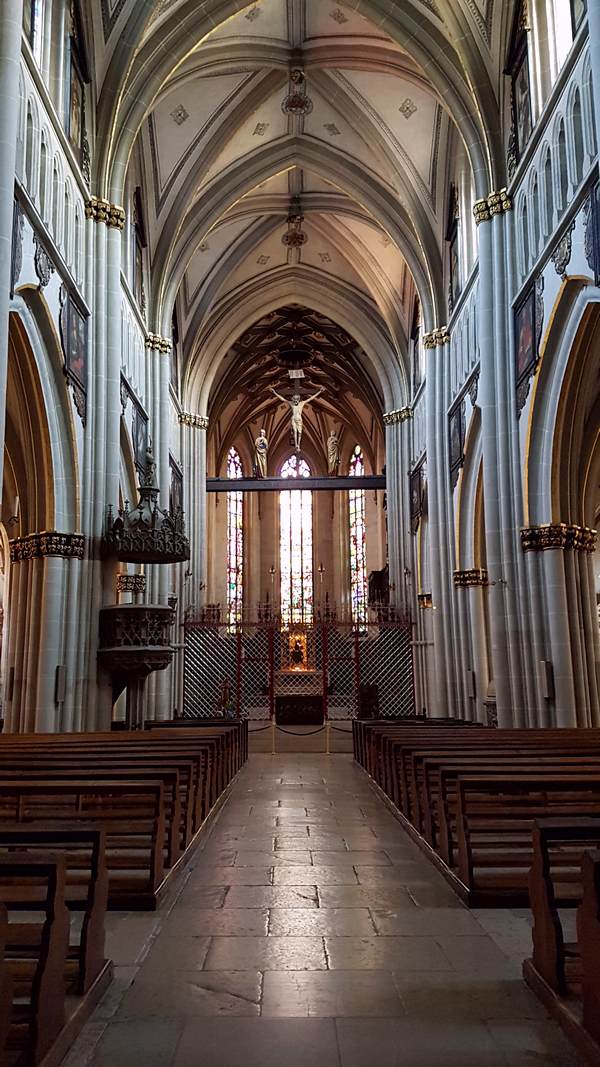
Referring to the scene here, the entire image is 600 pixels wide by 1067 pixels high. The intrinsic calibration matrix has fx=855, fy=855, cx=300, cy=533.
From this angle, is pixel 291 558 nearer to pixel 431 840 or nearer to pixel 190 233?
pixel 190 233

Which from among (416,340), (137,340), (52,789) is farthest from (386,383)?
(52,789)

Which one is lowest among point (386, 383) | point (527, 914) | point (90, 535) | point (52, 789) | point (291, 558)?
point (527, 914)

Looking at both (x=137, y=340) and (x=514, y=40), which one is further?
(x=137, y=340)

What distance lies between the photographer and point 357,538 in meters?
43.8

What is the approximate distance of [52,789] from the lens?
19.0 feet

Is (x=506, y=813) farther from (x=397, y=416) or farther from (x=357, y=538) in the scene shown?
(x=357, y=538)

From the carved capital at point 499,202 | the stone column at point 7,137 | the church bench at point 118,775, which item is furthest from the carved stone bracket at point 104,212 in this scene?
the church bench at point 118,775

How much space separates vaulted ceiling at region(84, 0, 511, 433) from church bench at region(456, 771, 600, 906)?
1288cm

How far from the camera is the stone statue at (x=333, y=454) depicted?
38850 mm

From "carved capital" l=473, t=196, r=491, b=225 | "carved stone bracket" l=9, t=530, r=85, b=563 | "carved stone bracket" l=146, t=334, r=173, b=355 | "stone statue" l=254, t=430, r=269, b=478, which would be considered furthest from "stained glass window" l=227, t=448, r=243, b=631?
"carved stone bracket" l=9, t=530, r=85, b=563

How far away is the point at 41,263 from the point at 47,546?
4.37 m

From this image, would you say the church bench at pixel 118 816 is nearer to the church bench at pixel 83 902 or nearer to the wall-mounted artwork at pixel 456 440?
the church bench at pixel 83 902

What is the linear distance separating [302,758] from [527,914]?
40.0 feet

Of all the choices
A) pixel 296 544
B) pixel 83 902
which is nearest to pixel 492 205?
pixel 83 902
